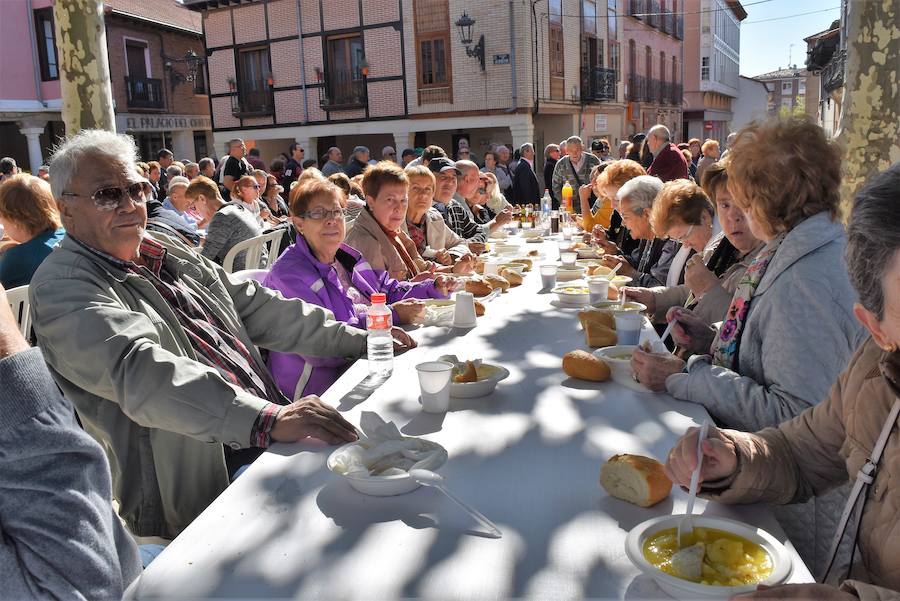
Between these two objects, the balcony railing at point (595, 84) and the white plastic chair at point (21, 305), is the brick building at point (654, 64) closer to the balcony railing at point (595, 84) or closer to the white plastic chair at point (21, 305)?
the balcony railing at point (595, 84)

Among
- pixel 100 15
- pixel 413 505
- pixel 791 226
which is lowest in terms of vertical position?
pixel 413 505

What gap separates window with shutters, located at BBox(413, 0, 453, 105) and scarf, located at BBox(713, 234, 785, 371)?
17.4m

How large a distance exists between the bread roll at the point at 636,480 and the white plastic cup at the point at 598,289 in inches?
77.8

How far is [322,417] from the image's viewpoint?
174 cm

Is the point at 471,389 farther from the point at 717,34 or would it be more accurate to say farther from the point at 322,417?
the point at 717,34

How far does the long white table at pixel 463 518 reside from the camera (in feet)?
3.76

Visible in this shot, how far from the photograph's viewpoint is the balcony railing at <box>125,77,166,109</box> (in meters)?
22.1

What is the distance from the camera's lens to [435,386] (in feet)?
6.16

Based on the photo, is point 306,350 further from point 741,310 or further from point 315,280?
point 741,310

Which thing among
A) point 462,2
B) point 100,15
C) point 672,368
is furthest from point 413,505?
point 462,2

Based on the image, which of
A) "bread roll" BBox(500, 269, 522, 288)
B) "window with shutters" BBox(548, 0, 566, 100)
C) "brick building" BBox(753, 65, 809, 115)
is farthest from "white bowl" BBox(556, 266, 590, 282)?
"brick building" BBox(753, 65, 809, 115)

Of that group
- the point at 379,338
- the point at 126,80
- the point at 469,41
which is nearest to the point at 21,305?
the point at 379,338

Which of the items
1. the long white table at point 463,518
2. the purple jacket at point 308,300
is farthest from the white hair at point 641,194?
the long white table at point 463,518

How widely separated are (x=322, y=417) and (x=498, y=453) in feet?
1.48
